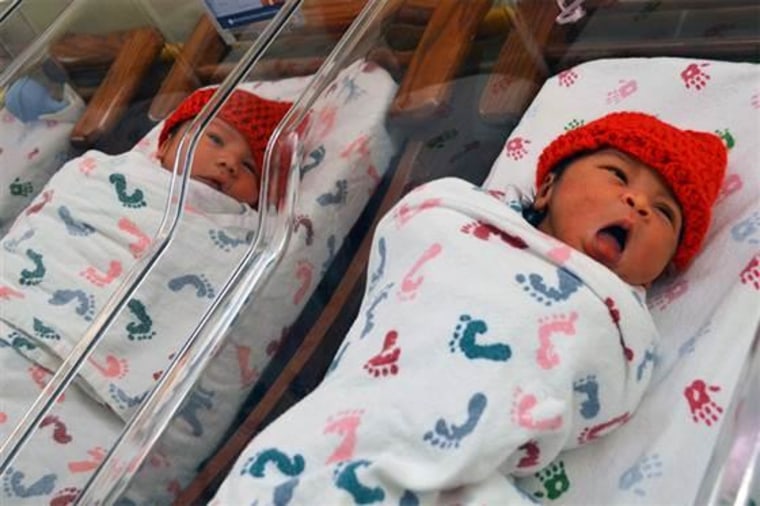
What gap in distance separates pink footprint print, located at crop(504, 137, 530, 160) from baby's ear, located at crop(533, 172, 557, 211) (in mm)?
168

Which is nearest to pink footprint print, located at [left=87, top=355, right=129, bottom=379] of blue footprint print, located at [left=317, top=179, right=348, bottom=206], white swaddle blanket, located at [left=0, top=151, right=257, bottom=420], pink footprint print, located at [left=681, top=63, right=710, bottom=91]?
white swaddle blanket, located at [left=0, top=151, right=257, bottom=420]

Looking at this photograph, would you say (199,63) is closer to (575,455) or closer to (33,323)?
(33,323)

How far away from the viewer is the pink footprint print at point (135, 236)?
122cm

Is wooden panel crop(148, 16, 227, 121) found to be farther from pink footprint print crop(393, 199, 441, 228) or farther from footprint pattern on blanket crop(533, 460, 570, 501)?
footprint pattern on blanket crop(533, 460, 570, 501)

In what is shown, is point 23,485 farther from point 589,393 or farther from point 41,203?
point 589,393

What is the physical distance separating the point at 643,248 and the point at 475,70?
507 mm

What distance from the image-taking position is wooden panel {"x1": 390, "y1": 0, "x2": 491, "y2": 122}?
1209mm

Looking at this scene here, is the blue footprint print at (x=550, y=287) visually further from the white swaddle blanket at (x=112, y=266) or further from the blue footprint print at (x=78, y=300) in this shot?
the blue footprint print at (x=78, y=300)

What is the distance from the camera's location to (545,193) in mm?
916

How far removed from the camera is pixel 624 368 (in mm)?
795

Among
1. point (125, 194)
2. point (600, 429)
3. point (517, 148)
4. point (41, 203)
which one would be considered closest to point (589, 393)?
point (600, 429)

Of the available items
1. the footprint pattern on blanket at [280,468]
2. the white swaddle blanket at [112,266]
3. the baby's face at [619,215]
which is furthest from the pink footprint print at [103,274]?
the baby's face at [619,215]

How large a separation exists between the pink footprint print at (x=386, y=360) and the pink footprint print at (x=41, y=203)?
27.9 inches

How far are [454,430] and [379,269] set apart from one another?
0.82 feet
